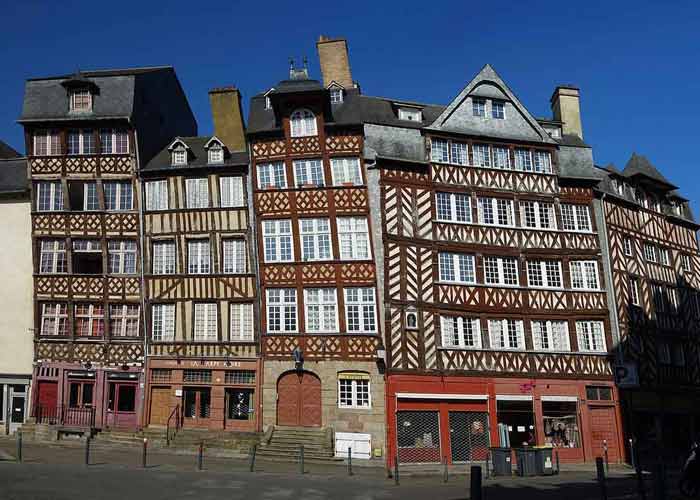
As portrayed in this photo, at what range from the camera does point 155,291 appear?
27.0 m

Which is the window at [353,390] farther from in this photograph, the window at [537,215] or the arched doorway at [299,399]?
the window at [537,215]

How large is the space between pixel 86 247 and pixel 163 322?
398 cm

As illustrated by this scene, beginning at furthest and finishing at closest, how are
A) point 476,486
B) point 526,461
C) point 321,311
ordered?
point 321,311 → point 526,461 → point 476,486

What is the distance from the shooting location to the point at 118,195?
91.0ft

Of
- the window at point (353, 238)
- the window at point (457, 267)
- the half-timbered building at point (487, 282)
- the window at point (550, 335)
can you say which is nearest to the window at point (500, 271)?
the half-timbered building at point (487, 282)

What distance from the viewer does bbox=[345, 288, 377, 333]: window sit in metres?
25.4

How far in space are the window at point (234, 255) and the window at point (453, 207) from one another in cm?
707

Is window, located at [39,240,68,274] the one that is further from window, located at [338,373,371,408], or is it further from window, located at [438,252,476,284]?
window, located at [438,252,476,284]

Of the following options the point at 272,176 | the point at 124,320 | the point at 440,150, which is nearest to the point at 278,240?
the point at 272,176

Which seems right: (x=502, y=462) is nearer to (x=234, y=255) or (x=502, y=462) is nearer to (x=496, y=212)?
(x=496, y=212)

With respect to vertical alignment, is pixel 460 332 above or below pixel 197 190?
below

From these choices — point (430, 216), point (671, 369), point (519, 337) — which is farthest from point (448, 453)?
point (671, 369)

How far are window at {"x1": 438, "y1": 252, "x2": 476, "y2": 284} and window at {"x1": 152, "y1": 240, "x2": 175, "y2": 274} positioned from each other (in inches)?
374

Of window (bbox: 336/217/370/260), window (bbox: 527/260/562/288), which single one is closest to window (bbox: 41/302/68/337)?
window (bbox: 336/217/370/260)
